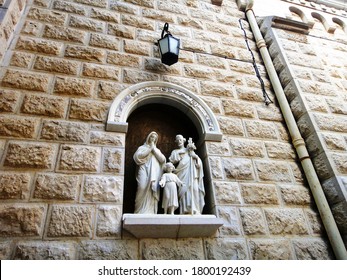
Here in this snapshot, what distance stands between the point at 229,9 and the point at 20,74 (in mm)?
3858

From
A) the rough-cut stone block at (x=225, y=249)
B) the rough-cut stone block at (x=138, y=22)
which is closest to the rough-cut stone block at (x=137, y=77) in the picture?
the rough-cut stone block at (x=138, y=22)

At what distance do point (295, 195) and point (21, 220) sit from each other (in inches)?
115

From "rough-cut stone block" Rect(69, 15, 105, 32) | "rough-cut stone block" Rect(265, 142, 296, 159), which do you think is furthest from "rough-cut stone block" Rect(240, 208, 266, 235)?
"rough-cut stone block" Rect(69, 15, 105, 32)

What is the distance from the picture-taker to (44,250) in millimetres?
2090

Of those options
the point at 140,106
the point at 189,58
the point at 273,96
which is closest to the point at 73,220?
the point at 140,106

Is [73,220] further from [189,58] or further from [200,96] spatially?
[189,58]

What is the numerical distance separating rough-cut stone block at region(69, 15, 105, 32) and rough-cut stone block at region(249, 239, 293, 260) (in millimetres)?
3381

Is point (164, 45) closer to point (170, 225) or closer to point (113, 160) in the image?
point (113, 160)

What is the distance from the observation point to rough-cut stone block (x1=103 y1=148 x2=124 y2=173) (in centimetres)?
263

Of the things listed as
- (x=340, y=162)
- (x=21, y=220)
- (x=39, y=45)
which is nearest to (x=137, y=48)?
(x=39, y=45)

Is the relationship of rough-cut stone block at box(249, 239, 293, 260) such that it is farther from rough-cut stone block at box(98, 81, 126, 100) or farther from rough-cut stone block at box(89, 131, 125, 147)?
rough-cut stone block at box(98, 81, 126, 100)

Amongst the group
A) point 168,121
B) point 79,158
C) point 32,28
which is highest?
point 32,28

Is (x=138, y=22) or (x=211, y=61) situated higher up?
(x=138, y=22)

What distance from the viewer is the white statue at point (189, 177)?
2645mm
